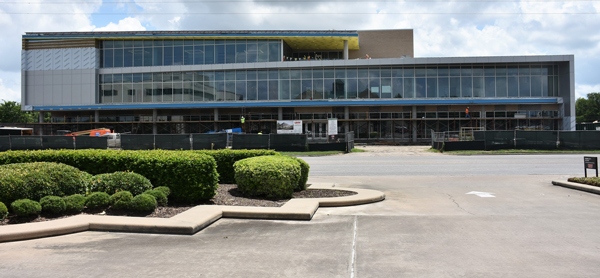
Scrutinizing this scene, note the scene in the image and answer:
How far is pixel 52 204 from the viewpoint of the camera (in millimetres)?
7988

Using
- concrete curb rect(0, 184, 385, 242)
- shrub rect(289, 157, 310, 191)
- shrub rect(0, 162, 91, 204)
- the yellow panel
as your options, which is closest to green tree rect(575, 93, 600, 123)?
the yellow panel

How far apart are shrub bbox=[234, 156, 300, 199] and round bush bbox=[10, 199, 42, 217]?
450cm

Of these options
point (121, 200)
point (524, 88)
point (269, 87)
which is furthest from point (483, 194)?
point (524, 88)

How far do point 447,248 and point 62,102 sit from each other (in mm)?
54683

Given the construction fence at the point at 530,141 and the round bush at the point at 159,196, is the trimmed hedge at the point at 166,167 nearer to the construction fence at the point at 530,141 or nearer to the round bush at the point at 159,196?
the round bush at the point at 159,196

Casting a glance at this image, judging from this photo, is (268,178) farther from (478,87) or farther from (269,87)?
(478,87)

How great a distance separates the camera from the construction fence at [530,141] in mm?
33375

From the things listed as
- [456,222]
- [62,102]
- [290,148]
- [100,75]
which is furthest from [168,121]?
[456,222]

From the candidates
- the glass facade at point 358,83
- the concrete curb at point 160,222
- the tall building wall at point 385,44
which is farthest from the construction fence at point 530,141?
the concrete curb at point 160,222

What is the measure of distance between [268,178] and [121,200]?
3411 mm

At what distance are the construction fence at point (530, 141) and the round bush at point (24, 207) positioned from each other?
1200 inches

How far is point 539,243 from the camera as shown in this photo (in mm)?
6574

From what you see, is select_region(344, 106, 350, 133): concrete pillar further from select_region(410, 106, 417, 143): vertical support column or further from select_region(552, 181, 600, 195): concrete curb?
select_region(552, 181, 600, 195): concrete curb

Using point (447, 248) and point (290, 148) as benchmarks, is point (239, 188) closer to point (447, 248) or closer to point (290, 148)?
point (447, 248)
